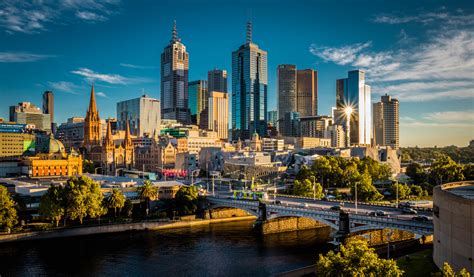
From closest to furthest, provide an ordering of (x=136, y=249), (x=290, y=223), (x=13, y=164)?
(x=136, y=249)
(x=290, y=223)
(x=13, y=164)

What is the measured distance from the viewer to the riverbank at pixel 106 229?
101m

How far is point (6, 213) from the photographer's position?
4018 inches

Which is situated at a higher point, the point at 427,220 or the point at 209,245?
the point at 427,220

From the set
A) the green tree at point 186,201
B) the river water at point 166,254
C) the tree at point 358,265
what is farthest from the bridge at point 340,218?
the tree at point 358,265

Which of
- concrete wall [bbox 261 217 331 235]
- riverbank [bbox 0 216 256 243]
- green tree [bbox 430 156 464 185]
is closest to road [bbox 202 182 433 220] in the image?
concrete wall [bbox 261 217 331 235]

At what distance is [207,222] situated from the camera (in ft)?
416

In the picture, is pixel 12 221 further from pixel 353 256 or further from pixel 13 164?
pixel 13 164

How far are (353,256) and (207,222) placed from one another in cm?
8160

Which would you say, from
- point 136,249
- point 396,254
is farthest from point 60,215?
point 396,254

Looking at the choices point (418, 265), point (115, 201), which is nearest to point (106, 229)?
point (115, 201)

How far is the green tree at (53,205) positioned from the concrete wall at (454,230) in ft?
270

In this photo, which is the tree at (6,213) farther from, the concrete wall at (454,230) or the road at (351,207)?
the concrete wall at (454,230)

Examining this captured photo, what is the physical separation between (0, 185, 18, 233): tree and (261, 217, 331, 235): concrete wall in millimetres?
58460

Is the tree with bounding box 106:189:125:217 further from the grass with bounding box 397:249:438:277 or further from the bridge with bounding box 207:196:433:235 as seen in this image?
the grass with bounding box 397:249:438:277
